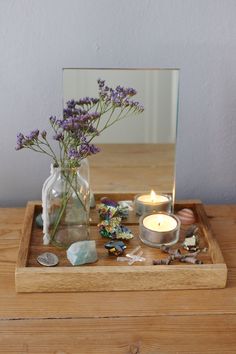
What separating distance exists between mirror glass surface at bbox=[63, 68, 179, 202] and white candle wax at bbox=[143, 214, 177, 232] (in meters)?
0.12

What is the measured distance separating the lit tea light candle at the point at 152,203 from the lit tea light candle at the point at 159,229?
1.9 inches

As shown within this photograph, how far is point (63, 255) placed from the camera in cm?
84

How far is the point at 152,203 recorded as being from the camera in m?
0.96

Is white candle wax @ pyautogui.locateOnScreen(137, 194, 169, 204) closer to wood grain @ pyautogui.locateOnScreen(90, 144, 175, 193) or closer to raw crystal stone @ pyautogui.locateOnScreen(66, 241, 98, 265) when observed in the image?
wood grain @ pyautogui.locateOnScreen(90, 144, 175, 193)

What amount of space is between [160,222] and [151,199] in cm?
9

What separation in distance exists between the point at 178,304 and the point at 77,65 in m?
0.50

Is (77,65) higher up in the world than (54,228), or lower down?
higher up

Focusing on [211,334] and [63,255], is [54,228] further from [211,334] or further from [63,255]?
[211,334]

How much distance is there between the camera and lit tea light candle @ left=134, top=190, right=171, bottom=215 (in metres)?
0.96

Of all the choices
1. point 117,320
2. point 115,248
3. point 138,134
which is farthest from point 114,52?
point 117,320

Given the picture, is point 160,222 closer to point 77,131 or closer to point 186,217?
point 186,217


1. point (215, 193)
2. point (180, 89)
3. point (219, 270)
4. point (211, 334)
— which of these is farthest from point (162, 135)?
point (211, 334)

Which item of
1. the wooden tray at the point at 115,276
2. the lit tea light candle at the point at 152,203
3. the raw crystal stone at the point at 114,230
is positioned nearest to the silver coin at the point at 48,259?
the wooden tray at the point at 115,276

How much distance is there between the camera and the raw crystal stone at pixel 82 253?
2.61 feet
